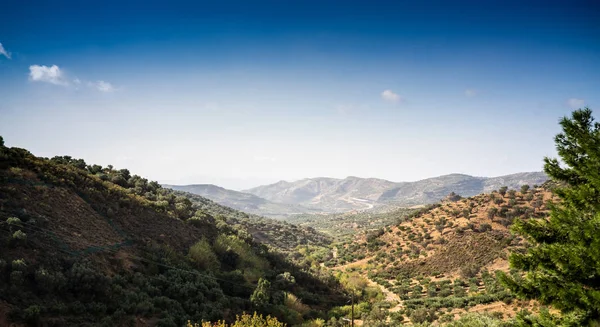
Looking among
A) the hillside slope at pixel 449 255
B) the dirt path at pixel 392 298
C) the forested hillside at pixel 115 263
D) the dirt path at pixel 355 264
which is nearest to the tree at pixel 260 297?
the forested hillside at pixel 115 263

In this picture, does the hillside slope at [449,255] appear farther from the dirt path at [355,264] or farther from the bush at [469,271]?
the dirt path at [355,264]

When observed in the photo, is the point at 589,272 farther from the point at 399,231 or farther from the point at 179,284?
the point at 399,231

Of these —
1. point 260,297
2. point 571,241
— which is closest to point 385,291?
point 260,297

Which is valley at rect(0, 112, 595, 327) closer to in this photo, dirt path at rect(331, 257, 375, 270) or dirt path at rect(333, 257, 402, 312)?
dirt path at rect(333, 257, 402, 312)

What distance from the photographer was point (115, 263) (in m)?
16.5

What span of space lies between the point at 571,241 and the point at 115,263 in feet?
67.6

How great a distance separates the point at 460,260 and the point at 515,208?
13.5 m

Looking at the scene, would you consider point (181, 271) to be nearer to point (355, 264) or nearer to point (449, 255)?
point (355, 264)

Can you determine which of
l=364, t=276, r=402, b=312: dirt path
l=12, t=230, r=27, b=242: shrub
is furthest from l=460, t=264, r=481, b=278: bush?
l=12, t=230, r=27, b=242: shrub

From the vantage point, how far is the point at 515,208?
40.7 metres

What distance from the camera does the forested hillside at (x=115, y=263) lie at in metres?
12.1

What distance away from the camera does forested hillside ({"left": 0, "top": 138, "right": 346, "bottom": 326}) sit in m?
12.1

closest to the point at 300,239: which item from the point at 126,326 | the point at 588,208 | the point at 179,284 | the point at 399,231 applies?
the point at 399,231

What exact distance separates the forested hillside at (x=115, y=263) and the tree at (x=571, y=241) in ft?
42.1
